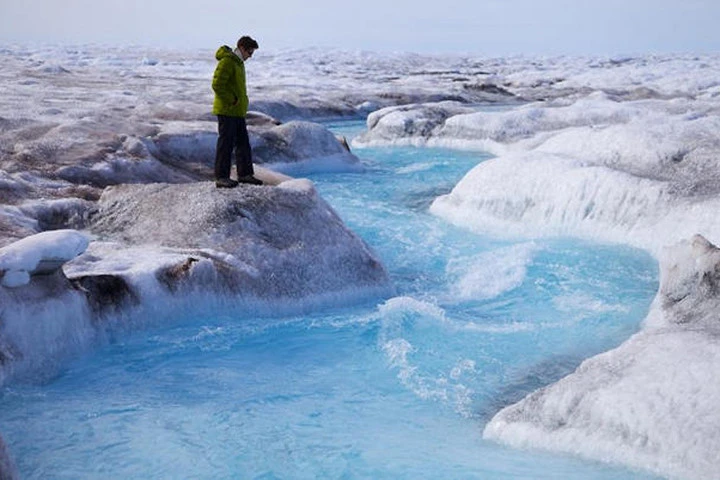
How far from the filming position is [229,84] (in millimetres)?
10906

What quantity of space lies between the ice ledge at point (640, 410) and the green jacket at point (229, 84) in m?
5.95

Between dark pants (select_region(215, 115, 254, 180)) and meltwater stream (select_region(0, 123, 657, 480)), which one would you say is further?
dark pants (select_region(215, 115, 254, 180))

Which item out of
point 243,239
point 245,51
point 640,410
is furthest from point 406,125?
point 640,410

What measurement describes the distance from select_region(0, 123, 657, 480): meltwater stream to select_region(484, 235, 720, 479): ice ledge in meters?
0.22

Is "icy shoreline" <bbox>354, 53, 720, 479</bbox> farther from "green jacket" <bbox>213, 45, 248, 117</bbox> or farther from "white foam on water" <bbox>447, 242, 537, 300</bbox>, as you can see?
"green jacket" <bbox>213, 45, 248, 117</bbox>

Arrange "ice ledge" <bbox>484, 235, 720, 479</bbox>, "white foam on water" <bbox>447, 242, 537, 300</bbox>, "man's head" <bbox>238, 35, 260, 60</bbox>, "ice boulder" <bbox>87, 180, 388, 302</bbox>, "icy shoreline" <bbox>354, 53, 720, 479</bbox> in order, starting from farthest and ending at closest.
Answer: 1. "white foam on water" <bbox>447, 242, 537, 300</bbox>
2. "man's head" <bbox>238, 35, 260, 60</bbox>
3. "ice boulder" <bbox>87, 180, 388, 302</bbox>
4. "icy shoreline" <bbox>354, 53, 720, 479</bbox>
5. "ice ledge" <bbox>484, 235, 720, 479</bbox>

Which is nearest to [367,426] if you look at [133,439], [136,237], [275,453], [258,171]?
[275,453]

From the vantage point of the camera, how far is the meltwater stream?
21.0 ft

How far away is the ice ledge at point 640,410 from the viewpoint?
19.7 ft

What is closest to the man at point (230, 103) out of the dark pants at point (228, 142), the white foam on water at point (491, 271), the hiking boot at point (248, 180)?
the dark pants at point (228, 142)

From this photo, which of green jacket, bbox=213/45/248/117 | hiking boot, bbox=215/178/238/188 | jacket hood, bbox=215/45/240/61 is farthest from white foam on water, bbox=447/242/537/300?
jacket hood, bbox=215/45/240/61

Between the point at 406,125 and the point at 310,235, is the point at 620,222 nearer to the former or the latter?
the point at 310,235

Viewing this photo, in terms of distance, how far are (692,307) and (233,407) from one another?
531cm

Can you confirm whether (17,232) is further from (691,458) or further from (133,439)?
(691,458)
